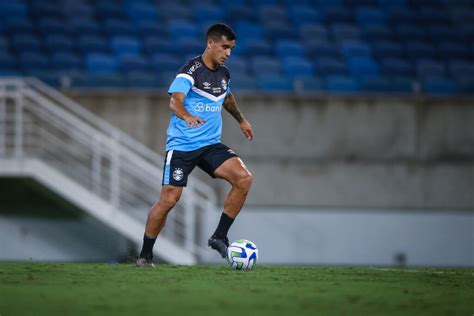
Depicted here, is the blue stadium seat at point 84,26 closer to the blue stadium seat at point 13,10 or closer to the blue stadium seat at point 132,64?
the blue stadium seat at point 13,10

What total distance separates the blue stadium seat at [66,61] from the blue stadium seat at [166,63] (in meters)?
1.27

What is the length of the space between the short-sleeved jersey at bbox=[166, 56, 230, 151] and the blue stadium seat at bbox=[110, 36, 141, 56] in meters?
8.82

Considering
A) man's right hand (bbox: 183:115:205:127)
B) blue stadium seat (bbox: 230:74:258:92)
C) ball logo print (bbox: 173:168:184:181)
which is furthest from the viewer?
blue stadium seat (bbox: 230:74:258:92)

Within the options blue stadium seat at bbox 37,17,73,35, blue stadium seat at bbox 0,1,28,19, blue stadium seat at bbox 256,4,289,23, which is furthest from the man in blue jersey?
blue stadium seat at bbox 256,4,289,23

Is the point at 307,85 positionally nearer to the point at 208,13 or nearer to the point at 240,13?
the point at 240,13

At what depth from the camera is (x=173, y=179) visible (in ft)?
30.3

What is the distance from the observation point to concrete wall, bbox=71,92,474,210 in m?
16.0

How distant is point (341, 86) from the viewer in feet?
56.9

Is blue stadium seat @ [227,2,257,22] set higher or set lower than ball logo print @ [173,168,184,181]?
higher

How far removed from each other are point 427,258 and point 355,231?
123 centimetres

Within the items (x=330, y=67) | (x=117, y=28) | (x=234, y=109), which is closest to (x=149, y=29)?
(x=117, y=28)

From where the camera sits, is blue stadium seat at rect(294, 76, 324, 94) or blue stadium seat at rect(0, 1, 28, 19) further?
blue stadium seat at rect(0, 1, 28, 19)

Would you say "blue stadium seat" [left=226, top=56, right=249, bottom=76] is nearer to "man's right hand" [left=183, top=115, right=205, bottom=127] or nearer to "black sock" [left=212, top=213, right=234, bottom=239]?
"black sock" [left=212, top=213, right=234, bottom=239]

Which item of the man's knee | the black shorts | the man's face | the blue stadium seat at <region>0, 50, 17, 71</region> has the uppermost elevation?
the blue stadium seat at <region>0, 50, 17, 71</region>
